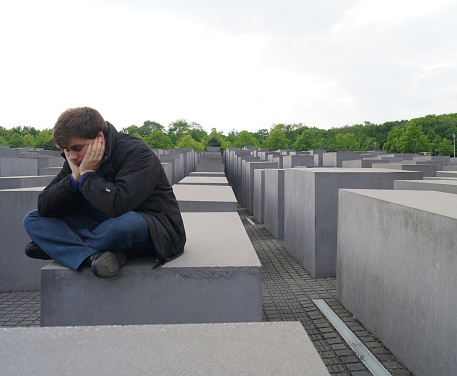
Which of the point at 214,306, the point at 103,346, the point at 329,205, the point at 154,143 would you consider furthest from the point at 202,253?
the point at 154,143

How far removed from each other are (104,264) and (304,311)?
3.10 m

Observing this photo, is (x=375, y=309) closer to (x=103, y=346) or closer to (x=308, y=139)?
(x=103, y=346)

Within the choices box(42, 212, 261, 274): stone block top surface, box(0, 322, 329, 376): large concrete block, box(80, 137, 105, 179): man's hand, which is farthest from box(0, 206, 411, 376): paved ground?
box(80, 137, 105, 179): man's hand

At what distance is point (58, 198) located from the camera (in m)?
2.93

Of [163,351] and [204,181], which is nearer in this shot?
[163,351]

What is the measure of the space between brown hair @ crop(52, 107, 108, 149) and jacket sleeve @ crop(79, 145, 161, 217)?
265 millimetres

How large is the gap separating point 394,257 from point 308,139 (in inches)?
2702

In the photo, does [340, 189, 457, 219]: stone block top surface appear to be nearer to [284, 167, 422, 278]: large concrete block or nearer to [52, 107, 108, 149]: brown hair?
[284, 167, 422, 278]: large concrete block

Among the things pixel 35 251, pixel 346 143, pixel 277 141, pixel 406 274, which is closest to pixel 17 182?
pixel 35 251

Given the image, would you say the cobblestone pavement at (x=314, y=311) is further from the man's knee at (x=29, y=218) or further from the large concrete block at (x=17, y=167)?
the large concrete block at (x=17, y=167)

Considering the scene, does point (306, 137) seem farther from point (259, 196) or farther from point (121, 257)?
point (121, 257)

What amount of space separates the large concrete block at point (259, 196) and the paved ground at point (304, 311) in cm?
490

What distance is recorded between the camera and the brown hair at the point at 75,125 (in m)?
2.72

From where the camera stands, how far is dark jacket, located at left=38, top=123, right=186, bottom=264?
9.23ft
